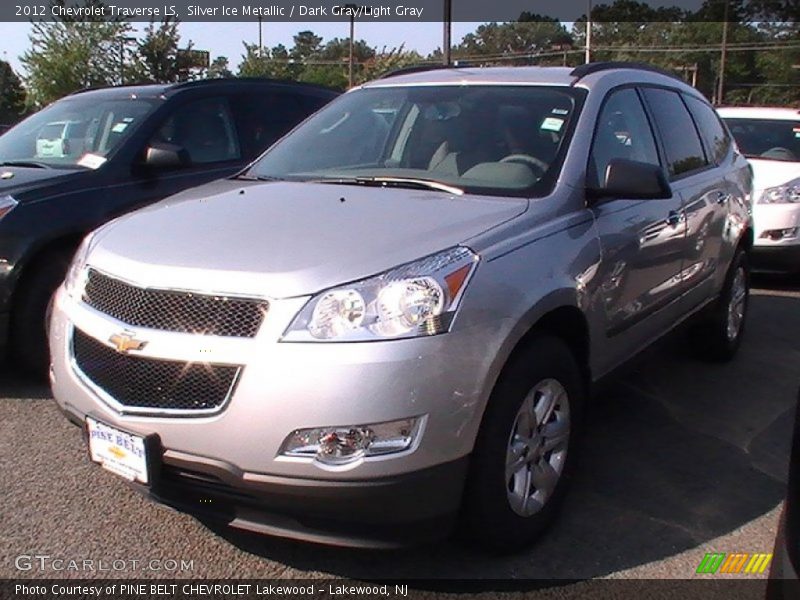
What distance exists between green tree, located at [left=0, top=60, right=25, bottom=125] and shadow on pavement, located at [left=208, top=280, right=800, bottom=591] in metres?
31.9

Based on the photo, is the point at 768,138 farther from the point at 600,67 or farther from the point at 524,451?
the point at 524,451

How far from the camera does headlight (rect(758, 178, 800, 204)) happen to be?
25.7ft

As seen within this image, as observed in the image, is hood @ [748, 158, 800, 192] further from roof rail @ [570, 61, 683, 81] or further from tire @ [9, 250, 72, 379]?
tire @ [9, 250, 72, 379]

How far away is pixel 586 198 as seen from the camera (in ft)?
11.6

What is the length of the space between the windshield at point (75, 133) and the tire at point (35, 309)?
758mm

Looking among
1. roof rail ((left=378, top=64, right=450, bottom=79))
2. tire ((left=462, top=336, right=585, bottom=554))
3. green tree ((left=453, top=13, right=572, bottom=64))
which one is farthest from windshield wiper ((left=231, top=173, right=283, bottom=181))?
green tree ((left=453, top=13, right=572, bottom=64))

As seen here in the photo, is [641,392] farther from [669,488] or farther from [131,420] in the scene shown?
[131,420]

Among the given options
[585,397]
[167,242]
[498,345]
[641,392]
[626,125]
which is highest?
[626,125]

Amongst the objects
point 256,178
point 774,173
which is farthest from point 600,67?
point 774,173

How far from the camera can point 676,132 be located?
4.79 metres

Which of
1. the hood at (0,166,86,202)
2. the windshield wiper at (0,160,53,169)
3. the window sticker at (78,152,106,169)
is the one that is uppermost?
the window sticker at (78,152,106,169)

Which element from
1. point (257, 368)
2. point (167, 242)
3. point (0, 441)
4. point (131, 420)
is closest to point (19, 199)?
point (0, 441)

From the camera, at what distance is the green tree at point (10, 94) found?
3301 cm

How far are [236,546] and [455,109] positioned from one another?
7.41 ft
